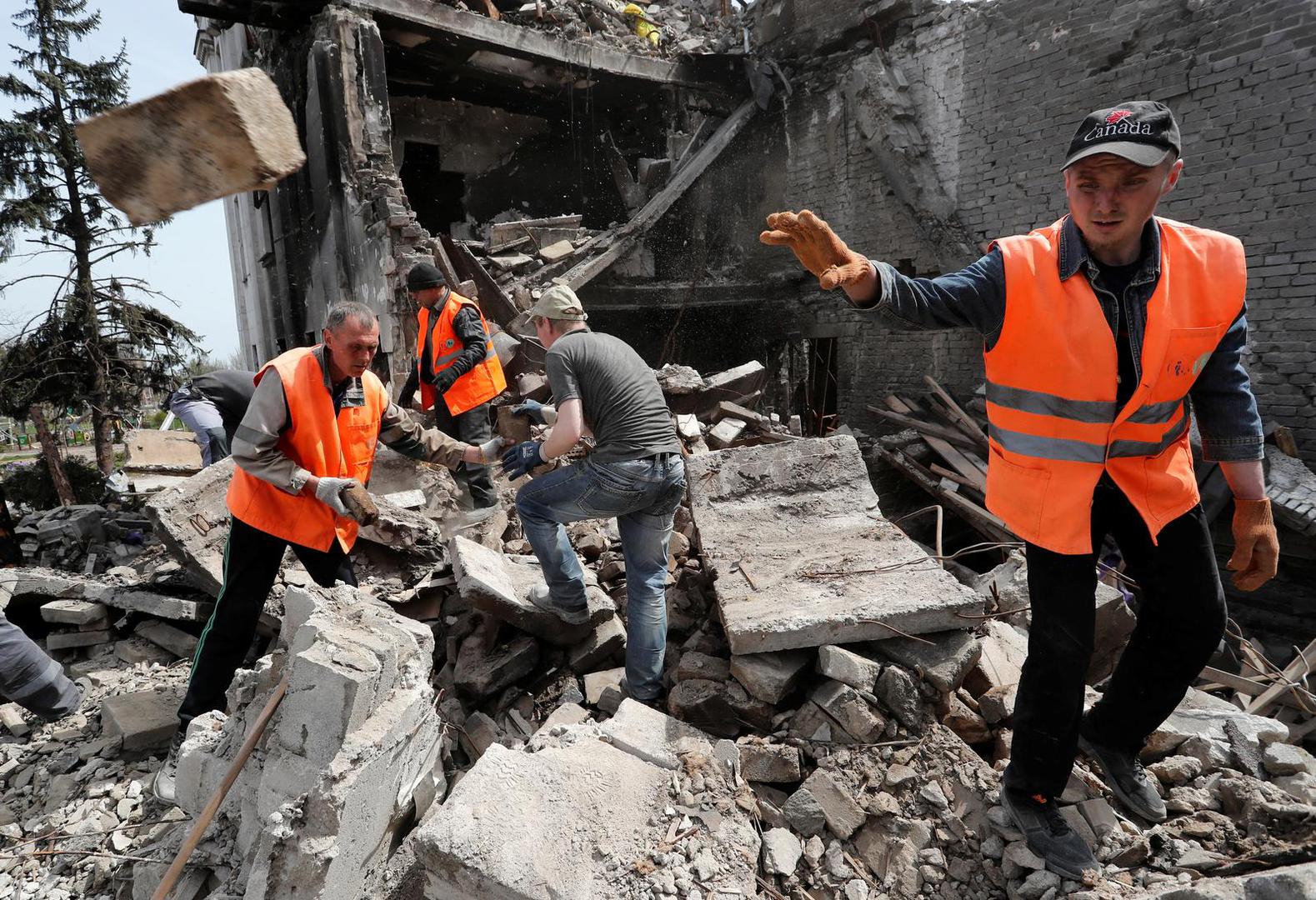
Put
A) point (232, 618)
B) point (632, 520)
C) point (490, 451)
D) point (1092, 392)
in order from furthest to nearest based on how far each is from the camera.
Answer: point (490, 451), point (632, 520), point (232, 618), point (1092, 392)

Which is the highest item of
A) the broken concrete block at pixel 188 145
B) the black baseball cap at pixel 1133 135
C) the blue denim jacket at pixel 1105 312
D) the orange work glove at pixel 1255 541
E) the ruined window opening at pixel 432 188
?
the ruined window opening at pixel 432 188

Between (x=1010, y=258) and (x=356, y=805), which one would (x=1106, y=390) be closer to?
(x=1010, y=258)

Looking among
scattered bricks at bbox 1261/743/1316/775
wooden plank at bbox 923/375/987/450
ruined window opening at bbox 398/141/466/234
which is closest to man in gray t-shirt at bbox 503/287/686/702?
scattered bricks at bbox 1261/743/1316/775

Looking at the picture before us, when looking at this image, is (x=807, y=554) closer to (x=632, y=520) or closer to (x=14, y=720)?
(x=632, y=520)

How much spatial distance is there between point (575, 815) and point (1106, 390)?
1932mm

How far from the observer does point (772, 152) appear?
36.3ft

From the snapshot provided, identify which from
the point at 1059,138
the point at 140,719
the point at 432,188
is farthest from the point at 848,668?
the point at 432,188

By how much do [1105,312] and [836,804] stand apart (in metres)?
1.70

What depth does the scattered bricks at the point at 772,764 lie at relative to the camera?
241cm

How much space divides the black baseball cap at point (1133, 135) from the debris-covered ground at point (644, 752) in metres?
1.59

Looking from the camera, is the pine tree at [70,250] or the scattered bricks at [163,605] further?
the pine tree at [70,250]

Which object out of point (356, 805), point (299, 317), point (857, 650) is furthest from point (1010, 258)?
point (299, 317)

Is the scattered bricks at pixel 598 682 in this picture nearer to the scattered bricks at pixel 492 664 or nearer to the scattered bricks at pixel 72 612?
the scattered bricks at pixel 492 664

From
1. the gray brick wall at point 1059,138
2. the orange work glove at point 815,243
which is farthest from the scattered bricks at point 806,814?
the gray brick wall at point 1059,138
